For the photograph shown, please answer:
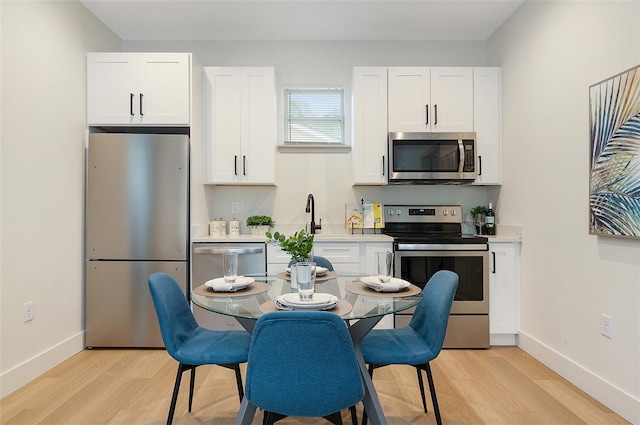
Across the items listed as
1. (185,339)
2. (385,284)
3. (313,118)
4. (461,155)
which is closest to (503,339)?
(461,155)

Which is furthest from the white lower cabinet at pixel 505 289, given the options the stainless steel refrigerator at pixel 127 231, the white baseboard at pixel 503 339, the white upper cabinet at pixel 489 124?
the stainless steel refrigerator at pixel 127 231

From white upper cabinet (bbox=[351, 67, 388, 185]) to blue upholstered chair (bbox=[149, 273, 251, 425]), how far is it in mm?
1923

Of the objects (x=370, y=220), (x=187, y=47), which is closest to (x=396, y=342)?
(x=370, y=220)

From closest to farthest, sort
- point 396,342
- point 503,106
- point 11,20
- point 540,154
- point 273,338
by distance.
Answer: point 273,338 → point 396,342 → point 11,20 → point 540,154 → point 503,106

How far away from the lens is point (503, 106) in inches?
128

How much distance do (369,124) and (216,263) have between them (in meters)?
1.85

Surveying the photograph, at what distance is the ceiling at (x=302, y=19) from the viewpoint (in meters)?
2.97

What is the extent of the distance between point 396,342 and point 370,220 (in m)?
1.82

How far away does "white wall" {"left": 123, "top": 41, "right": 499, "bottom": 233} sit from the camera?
361cm

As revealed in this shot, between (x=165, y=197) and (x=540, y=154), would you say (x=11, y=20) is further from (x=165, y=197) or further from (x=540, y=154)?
(x=540, y=154)

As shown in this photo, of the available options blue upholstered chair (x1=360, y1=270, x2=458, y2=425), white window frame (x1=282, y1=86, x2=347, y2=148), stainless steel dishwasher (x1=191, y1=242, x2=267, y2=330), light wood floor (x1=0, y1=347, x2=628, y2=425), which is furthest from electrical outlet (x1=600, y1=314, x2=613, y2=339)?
white window frame (x1=282, y1=86, x2=347, y2=148)

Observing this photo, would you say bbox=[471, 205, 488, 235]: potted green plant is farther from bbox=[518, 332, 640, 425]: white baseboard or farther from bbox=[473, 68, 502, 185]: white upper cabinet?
bbox=[518, 332, 640, 425]: white baseboard

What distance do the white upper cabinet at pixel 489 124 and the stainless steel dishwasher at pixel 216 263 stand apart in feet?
7.03

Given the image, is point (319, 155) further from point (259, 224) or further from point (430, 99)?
point (430, 99)
